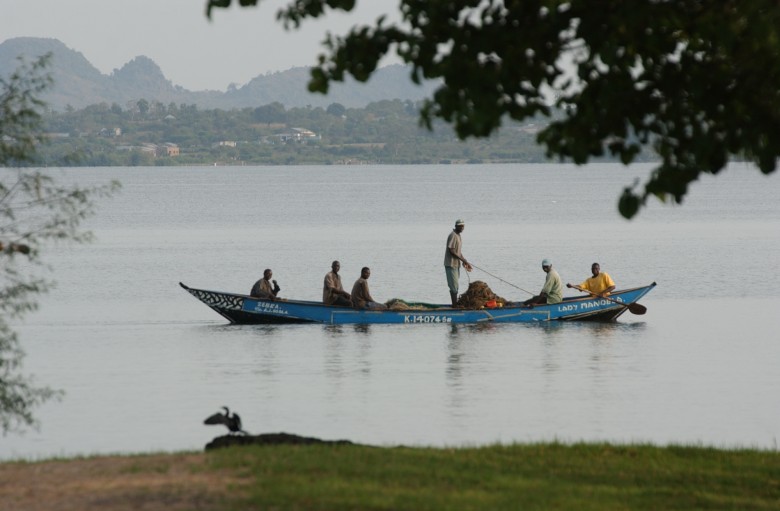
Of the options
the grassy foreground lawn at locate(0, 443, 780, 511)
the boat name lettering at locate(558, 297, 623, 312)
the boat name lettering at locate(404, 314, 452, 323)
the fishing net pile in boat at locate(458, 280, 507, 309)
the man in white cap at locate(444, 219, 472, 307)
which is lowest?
the grassy foreground lawn at locate(0, 443, 780, 511)

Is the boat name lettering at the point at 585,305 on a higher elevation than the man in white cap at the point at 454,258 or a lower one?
lower

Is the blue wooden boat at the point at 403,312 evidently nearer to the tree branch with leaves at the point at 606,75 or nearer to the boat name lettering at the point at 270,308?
the boat name lettering at the point at 270,308

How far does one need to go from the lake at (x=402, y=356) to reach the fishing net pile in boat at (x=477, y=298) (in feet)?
2.05

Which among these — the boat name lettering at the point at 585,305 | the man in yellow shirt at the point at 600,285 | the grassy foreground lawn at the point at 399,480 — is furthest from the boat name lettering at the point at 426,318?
the grassy foreground lawn at the point at 399,480

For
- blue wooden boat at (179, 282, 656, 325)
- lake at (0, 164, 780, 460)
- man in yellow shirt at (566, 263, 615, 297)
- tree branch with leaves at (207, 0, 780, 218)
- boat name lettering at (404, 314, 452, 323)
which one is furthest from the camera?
man in yellow shirt at (566, 263, 615, 297)

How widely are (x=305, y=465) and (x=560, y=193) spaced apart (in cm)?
13845

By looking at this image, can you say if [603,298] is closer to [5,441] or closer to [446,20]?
[5,441]

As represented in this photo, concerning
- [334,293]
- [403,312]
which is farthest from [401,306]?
[334,293]

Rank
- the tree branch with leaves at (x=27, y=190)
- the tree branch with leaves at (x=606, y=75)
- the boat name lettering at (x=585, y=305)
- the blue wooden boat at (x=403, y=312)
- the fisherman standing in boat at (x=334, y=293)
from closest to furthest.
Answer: the tree branch with leaves at (x=606, y=75) < the tree branch with leaves at (x=27, y=190) < the blue wooden boat at (x=403, y=312) < the fisherman standing in boat at (x=334, y=293) < the boat name lettering at (x=585, y=305)

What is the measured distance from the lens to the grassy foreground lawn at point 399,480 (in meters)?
10.8

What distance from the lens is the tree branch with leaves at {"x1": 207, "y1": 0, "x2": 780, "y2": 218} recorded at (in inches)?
376

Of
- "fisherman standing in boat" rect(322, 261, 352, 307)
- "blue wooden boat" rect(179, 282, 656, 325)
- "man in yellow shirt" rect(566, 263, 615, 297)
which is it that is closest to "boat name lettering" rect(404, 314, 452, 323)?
"blue wooden boat" rect(179, 282, 656, 325)

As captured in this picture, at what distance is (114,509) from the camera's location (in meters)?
10.4

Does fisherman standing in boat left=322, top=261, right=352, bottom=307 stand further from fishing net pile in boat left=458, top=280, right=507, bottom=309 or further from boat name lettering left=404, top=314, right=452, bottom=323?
fishing net pile in boat left=458, top=280, right=507, bottom=309
